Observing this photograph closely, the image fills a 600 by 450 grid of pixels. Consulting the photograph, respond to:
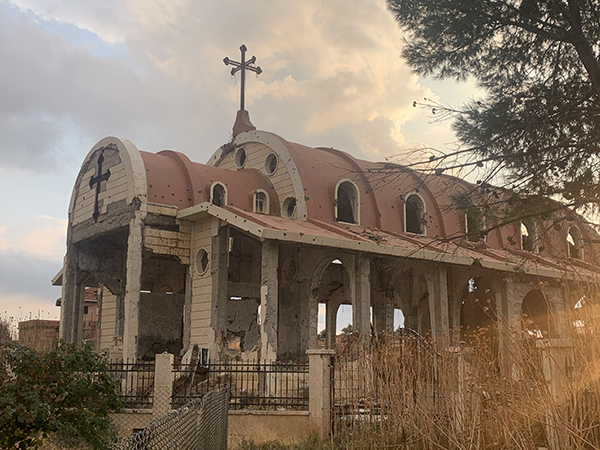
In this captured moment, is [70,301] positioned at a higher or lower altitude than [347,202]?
lower

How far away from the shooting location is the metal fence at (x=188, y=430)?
12.9ft

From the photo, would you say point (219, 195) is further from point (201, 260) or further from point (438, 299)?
point (438, 299)

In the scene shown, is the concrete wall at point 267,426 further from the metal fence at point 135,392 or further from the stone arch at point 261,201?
the stone arch at point 261,201

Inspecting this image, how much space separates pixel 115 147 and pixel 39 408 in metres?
11.1

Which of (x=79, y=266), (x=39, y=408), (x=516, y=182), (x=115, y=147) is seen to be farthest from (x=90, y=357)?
(x=79, y=266)

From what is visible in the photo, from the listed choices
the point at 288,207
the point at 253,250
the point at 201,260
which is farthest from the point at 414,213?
the point at 201,260

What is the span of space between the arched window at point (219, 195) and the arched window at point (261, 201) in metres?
1.00

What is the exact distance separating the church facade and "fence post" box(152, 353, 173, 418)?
2.39m

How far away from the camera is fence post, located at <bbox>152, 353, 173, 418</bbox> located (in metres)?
11.8

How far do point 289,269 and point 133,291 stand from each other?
4.85 metres

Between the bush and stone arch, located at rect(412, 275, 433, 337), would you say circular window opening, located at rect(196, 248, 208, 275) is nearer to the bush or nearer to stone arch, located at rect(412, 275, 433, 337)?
the bush

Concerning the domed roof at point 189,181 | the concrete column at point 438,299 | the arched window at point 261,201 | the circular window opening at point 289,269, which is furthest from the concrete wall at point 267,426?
the arched window at point 261,201

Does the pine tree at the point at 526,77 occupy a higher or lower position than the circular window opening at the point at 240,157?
lower

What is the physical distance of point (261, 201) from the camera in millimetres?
18062
